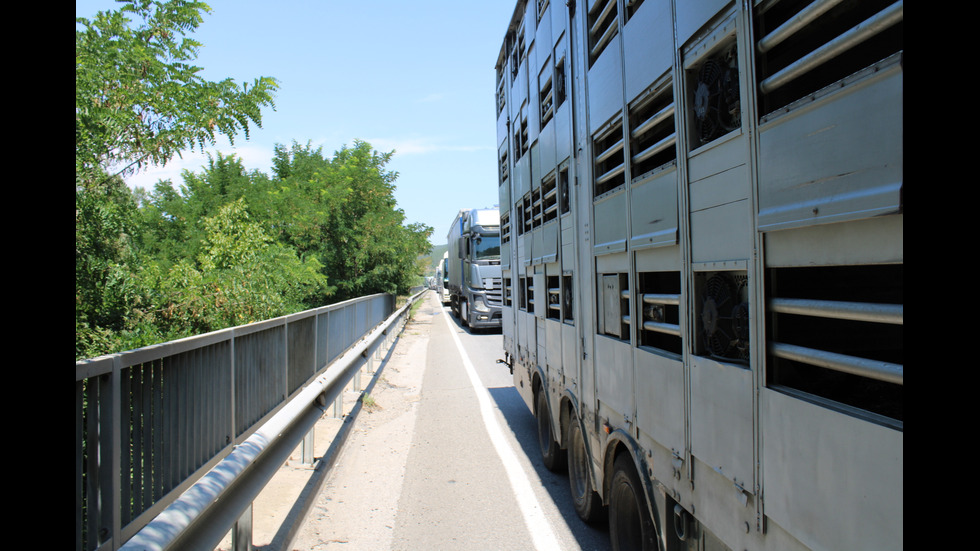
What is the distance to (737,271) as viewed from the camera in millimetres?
2553

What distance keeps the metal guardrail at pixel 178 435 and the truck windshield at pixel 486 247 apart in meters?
16.3

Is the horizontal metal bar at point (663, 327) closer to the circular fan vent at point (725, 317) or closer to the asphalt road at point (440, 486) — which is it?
the circular fan vent at point (725, 317)

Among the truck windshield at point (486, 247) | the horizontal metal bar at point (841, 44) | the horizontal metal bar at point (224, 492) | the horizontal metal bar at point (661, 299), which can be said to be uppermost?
the truck windshield at point (486, 247)

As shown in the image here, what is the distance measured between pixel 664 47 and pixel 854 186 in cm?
169

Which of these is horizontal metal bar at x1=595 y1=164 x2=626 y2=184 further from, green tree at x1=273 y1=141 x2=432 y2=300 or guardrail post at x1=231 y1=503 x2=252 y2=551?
green tree at x1=273 y1=141 x2=432 y2=300

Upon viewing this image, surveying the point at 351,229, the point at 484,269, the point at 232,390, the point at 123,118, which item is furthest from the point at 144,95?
the point at 351,229

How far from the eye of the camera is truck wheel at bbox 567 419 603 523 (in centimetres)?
489

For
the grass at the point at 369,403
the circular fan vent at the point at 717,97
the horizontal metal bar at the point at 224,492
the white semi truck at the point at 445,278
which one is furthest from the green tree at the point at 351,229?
the circular fan vent at the point at 717,97

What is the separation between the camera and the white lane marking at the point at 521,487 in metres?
4.83

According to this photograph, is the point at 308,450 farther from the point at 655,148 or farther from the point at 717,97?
the point at 717,97

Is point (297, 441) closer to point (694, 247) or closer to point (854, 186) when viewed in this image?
point (694, 247)

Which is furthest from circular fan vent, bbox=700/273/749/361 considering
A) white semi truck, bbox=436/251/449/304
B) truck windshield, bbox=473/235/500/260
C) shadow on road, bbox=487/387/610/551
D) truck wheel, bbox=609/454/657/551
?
white semi truck, bbox=436/251/449/304

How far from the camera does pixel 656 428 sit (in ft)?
10.9
